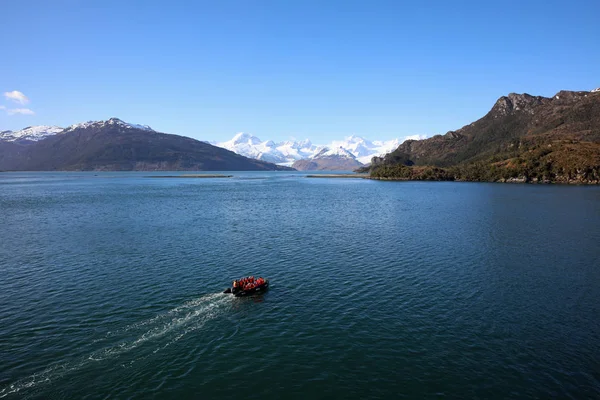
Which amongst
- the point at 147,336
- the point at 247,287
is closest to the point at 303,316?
the point at 247,287

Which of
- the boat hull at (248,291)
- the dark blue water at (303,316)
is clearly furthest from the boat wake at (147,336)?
the boat hull at (248,291)

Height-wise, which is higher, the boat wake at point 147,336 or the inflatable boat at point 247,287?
the inflatable boat at point 247,287

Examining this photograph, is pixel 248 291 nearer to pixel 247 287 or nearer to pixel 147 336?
pixel 247 287

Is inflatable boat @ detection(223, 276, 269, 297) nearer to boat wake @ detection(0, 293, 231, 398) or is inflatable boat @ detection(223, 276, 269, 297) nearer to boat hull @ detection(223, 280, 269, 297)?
boat hull @ detection(223, 280, 269, 297)

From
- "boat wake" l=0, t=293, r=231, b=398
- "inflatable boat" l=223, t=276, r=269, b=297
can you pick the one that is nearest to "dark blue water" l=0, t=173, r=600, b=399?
"boat wake" l=0, t=293, r=231, b=398

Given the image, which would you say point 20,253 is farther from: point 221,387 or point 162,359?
point 221,387

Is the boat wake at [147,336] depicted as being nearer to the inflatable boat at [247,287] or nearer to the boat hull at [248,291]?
the boat hull at [248,291]
